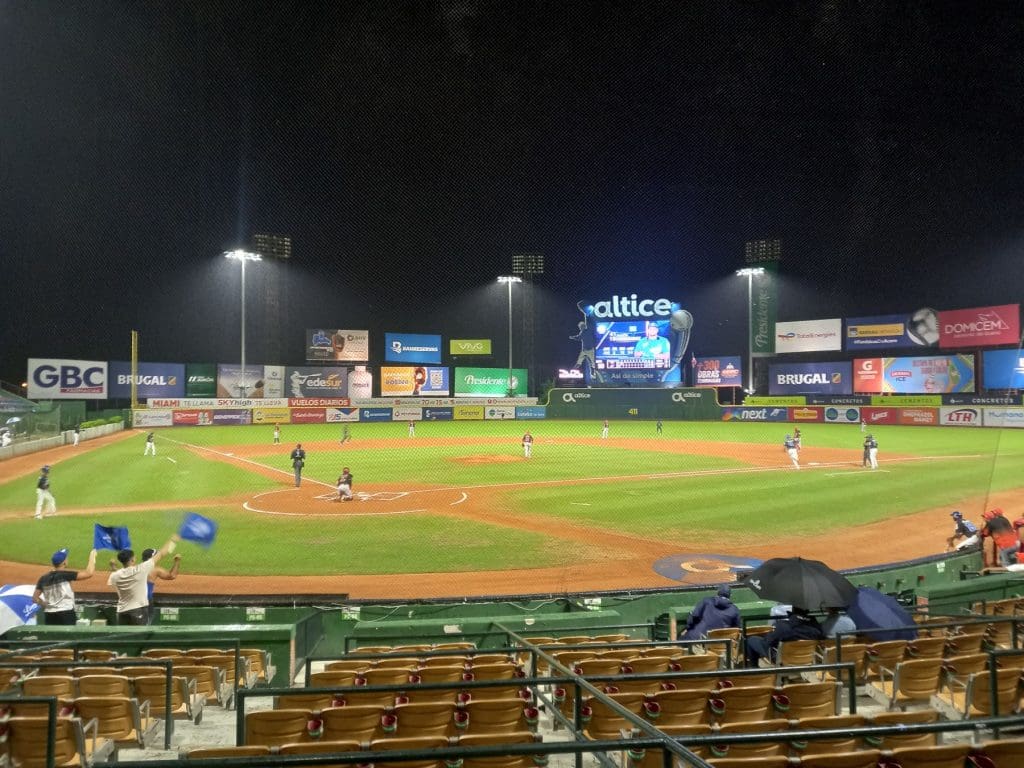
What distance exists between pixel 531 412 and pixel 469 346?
15.0m

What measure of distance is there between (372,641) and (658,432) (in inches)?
1733

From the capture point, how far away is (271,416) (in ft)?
198

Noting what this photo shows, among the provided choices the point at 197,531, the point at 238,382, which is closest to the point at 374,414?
the point at 238,382

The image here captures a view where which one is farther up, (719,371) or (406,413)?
(719,371)

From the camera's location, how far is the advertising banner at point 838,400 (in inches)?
2398

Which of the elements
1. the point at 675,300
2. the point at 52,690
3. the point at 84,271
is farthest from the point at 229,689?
the point at 675,300

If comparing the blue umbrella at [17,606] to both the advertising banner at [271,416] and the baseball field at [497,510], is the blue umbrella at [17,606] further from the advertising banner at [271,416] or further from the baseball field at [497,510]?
the advertising banner at [271,416]

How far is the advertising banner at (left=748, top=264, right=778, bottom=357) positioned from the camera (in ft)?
225

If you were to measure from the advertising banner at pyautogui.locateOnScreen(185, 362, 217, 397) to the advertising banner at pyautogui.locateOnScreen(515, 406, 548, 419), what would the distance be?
29.8 metres

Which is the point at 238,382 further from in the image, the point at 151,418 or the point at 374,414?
the point at 374,414

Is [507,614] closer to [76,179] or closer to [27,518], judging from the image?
[27,518]

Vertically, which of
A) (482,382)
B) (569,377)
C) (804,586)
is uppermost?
(569,377)

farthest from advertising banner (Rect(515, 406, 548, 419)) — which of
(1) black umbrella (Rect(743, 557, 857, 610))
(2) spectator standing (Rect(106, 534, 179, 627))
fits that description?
(1) black umbrella (Rect(743, 557, 857, 610))

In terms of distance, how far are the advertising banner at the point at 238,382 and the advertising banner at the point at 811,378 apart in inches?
2125
